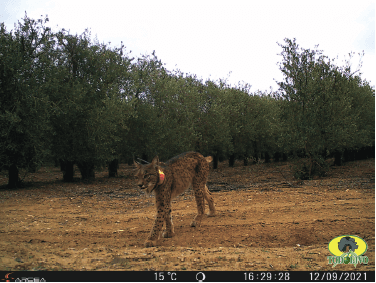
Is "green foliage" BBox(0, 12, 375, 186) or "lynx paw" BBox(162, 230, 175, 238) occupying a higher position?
"green foliage" BBox(0, 12, 375, 186)

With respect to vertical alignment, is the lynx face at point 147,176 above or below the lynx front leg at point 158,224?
above

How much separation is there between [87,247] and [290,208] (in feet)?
23.9

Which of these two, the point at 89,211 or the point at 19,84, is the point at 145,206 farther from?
the point at 19,84

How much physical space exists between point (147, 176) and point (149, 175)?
58 mm

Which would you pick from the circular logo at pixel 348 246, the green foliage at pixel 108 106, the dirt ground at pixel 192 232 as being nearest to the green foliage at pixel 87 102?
the green foliage at pixel 108 106

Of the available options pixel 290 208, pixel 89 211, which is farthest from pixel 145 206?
pixel 290 208

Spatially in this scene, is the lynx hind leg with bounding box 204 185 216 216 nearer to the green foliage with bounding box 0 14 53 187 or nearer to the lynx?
the lynx

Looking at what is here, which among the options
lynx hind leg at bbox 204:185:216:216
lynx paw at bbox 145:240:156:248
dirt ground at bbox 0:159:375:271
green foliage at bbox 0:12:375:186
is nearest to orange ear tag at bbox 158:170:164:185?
lynx paw at bbox 145:240:156:248

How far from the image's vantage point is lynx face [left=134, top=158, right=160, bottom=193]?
727cm

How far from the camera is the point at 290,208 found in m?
11.2

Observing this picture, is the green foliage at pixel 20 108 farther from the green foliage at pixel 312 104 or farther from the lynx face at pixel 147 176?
the green foliage at pixel 312 104

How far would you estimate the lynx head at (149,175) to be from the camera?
23.9 feet

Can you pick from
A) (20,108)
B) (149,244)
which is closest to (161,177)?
(149,244)

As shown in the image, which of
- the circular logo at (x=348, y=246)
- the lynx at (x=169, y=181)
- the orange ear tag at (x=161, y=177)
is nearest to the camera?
the circular logo at (x=348, y=246)
